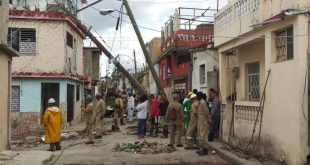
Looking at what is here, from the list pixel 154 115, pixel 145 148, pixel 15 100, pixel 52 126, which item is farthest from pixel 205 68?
pixel 15 100

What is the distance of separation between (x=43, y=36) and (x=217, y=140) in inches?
479

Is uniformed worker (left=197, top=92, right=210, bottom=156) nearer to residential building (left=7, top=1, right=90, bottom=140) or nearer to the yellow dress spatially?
the yellow dress

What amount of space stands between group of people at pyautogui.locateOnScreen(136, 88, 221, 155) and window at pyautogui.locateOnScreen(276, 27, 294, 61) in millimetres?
3107

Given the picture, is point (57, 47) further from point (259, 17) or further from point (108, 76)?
point (108, 76)

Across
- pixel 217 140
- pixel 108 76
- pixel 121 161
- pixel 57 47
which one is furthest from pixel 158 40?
pixel 121 161

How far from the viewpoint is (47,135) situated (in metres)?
14.7

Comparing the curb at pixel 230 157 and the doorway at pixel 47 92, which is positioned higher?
the doorway at pixel 47 92

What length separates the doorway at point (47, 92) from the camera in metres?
25.1

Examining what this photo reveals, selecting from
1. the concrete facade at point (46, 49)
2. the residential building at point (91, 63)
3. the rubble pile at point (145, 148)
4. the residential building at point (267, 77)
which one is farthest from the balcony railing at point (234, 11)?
the residential building at point (91, 63)

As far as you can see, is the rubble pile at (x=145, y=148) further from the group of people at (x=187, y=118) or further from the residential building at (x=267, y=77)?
the residential building at (x=267, y=77)

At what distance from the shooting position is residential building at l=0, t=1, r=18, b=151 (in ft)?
43.5

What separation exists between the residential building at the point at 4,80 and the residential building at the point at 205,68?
28.2 feet

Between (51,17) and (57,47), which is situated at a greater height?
(51,17)

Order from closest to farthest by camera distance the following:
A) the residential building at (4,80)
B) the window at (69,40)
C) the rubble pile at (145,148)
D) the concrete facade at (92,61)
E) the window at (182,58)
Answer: the residential building at (4,80)
the rubble pile at (145,148)
the window at (69,40)
the window at (182,58)
the concrete facade at (92,61)
